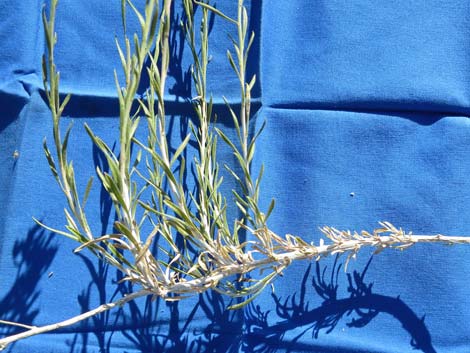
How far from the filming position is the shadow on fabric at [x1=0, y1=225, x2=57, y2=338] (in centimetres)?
64

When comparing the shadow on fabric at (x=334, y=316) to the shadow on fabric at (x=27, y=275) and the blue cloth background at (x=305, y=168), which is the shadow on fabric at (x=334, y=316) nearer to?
the blue cloth background at (x=305, y=168)

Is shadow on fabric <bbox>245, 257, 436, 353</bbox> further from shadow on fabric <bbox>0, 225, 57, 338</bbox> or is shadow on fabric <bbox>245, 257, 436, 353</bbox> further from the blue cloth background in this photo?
shadow on fabric <bbox>0, 225, 57, 338</bbox>

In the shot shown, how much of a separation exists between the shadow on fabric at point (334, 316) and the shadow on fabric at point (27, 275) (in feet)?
0.89

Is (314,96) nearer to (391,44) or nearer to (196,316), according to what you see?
(391,44)

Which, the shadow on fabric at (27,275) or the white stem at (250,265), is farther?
the shadow on fabric at (27,275)

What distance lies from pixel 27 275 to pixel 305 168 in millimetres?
385

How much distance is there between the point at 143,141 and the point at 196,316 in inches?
9.3

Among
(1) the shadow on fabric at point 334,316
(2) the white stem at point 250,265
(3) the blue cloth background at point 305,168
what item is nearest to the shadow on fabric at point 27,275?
(3) the blue cloth background at point 305,168

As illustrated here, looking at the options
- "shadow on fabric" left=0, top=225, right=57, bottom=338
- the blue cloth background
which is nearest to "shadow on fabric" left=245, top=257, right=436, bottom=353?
the blue cloth background

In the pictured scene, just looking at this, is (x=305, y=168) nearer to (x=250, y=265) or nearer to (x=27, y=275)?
(x=250, y=265)

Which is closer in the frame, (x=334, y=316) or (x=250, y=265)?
(x=250, y=265)

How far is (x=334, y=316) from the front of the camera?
64 cm

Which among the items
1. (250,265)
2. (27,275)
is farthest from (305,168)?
(27,275)

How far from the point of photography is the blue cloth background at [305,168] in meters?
0.64
